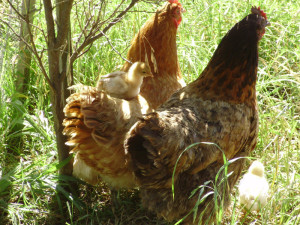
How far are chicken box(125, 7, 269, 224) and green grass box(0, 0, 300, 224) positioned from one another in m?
0.27

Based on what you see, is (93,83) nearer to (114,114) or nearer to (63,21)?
(114,114)

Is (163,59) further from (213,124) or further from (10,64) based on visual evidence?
(10,64)

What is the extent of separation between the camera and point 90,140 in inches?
114

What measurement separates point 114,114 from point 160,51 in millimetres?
977

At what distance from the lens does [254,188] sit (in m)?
3.15

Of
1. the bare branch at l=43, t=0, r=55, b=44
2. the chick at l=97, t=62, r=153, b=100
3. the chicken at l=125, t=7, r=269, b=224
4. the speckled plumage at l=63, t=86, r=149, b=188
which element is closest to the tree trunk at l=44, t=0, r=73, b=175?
the bare branch at l=43, t=0, r=55, b=44

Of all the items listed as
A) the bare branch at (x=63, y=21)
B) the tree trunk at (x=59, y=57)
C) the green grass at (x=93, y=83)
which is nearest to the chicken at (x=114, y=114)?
the tree trunk at (x=59, y=57)

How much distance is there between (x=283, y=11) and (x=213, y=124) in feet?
8.20

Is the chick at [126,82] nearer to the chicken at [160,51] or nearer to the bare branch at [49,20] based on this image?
the chicken at [160,51]

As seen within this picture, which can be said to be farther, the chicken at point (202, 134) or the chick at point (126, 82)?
the chick at point (126, 82)

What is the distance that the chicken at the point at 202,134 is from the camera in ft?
8.29

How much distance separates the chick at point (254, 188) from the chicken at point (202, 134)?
0.19 m

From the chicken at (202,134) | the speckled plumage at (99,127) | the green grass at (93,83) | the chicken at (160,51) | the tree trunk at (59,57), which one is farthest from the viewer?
the chicken at (160,51)

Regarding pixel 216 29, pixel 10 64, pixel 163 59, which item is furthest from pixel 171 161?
pixel 216 29
